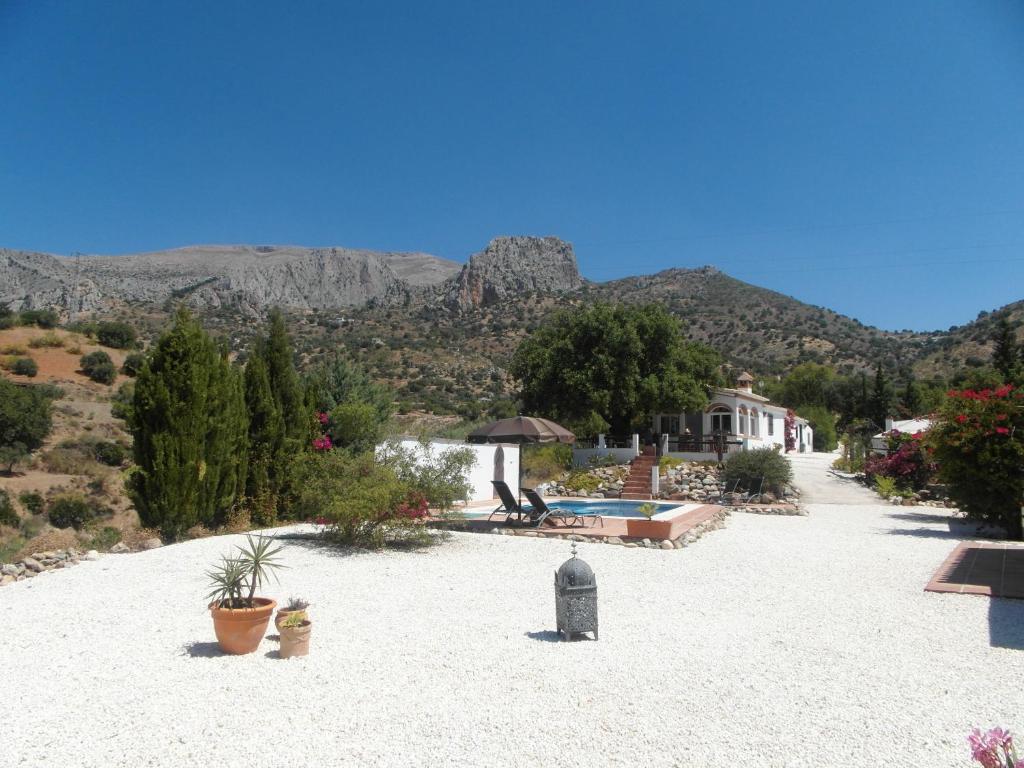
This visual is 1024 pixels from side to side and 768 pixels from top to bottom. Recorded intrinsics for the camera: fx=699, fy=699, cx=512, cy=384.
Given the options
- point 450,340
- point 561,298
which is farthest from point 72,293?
point 561,298

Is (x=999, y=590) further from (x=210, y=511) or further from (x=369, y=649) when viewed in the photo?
(x=210, y=511)

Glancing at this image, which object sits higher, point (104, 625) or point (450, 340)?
point (450, 340)

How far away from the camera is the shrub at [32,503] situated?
2391 cm

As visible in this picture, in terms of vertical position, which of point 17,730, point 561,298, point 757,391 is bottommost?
point 17,730

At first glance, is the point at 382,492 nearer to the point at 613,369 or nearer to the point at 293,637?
the point at 293,637

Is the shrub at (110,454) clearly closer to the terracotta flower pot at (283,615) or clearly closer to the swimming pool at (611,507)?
the swimming pool at (611,507)

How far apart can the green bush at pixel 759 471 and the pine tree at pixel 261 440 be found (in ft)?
45.1

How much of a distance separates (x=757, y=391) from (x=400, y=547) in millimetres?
48717

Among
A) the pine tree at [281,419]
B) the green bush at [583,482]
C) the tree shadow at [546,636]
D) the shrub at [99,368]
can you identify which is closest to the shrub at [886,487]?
the green bush at [583,482]

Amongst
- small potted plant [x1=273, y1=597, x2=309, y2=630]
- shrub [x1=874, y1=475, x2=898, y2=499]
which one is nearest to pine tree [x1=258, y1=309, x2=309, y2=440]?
small potted plant [x1=273, y1=597, x2=309, y2=630]

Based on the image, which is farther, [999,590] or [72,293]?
[72,293]

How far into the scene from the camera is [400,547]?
10852 mm

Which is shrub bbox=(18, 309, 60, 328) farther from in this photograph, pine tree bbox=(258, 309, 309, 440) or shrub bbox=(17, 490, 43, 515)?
pine tree bbox=(258, 309, 309, 440)

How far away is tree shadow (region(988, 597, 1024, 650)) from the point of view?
6055 mm
